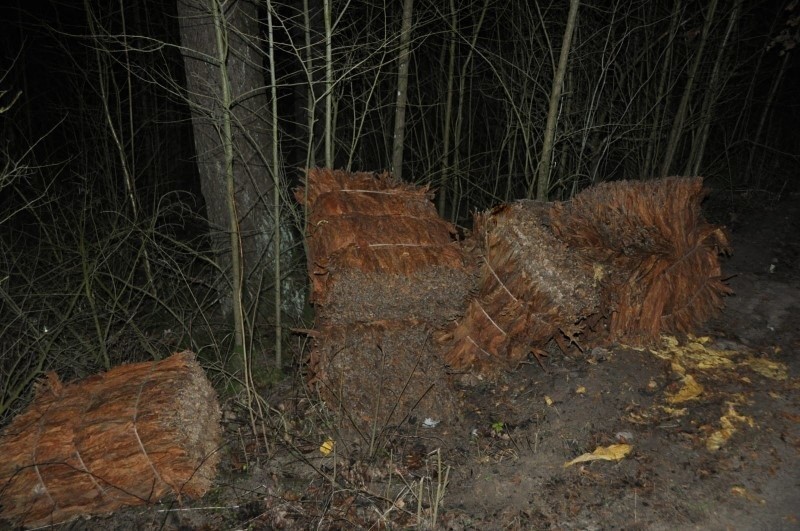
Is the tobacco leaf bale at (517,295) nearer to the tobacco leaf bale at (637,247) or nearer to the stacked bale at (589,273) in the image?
the stacked bale at (589,273)

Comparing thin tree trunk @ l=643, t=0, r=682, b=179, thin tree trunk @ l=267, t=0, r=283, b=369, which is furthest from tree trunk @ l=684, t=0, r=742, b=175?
thin tree trunk @ l=267, t=0, r=283, b=369

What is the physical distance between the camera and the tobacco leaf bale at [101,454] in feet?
9.88

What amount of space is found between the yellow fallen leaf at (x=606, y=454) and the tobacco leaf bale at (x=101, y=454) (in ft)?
7.95

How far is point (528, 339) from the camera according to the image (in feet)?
12.9

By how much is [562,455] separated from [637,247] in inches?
75.9

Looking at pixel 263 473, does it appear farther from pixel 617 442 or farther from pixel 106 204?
pixel 106 204

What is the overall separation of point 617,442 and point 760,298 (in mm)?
2678

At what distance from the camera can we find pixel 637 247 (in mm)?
4219

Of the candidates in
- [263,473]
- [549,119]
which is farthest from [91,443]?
[549,119]

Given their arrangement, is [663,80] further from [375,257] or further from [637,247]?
[375,257]

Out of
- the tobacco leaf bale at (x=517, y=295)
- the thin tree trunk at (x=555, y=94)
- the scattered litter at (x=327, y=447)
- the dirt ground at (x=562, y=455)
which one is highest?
the thin tree trunk at (x=555, y=94)

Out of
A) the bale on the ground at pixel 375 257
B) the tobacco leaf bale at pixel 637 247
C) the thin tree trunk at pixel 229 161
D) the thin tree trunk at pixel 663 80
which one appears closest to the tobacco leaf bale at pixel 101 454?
the thin tree trunk at pixel 229 161

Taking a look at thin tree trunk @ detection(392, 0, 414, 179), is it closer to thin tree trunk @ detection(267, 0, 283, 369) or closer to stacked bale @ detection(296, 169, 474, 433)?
stacked bale @ detection(296, 169, 474, 433)

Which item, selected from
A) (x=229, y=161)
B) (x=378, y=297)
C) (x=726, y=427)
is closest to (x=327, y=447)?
(x=378, y=297)
